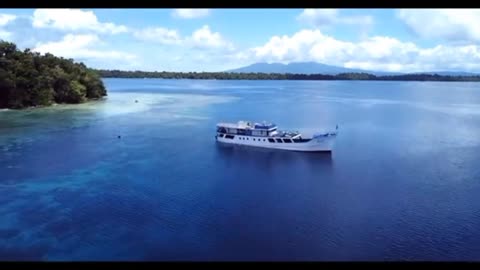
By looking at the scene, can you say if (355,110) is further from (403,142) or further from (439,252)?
(439,252)

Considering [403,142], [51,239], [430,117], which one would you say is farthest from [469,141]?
[51,239]

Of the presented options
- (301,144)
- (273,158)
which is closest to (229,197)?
(273,158)

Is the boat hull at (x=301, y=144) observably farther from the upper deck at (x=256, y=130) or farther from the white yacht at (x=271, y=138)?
the upper deck at (x=256, y=130)

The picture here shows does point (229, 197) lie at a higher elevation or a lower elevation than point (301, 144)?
lower

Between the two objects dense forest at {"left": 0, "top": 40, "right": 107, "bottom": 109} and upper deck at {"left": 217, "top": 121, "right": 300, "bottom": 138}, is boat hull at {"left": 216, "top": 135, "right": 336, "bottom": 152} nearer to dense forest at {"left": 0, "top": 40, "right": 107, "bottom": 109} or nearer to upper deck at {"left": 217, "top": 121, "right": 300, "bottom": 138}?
upper deck at {"left": 217, "top": 121, "right": 300, "bottom": 138}

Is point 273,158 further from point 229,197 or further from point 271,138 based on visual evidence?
point 229,197
